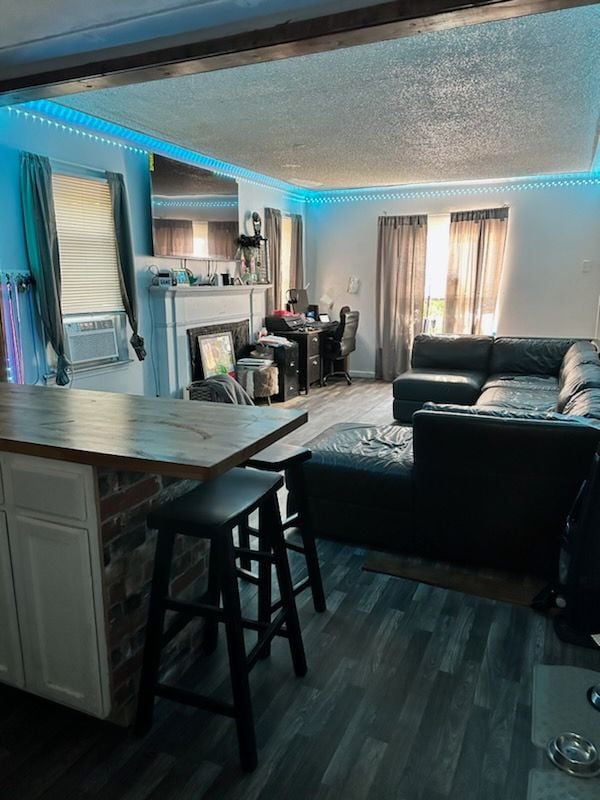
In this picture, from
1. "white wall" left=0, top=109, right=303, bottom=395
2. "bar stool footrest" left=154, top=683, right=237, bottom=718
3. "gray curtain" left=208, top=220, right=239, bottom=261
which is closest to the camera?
"bar stool footrest" left=154, top=683, right=237, bottom=718

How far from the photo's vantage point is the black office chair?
688 cm

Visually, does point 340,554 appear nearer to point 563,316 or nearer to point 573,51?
point 573,51

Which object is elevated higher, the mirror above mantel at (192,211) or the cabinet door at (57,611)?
the mirror above mantel at (192,211)

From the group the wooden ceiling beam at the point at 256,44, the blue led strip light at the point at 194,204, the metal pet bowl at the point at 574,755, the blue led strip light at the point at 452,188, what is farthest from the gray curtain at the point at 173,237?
the metal pet bowl at the point at 574,755

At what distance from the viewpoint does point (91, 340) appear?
14.2ft

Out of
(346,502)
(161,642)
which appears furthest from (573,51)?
(161,642)

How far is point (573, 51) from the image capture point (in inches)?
110

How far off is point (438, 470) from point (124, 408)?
4.70ft

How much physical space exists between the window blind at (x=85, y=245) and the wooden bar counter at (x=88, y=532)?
2.61 m

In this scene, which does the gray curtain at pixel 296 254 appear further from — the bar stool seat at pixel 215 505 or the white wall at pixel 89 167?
the bar stool seat at pixel 215 505

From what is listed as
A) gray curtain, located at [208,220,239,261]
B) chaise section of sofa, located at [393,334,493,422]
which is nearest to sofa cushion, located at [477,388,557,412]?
chaise section of sofa, located at [393,334,493,422]

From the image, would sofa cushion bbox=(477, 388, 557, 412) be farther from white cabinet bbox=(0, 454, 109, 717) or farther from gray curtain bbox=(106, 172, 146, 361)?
white cabinet bbox=(0, 454, 109, 717)

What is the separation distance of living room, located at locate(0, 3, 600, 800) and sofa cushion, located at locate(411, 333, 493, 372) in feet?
2.56

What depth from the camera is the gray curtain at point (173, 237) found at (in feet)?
16.0
